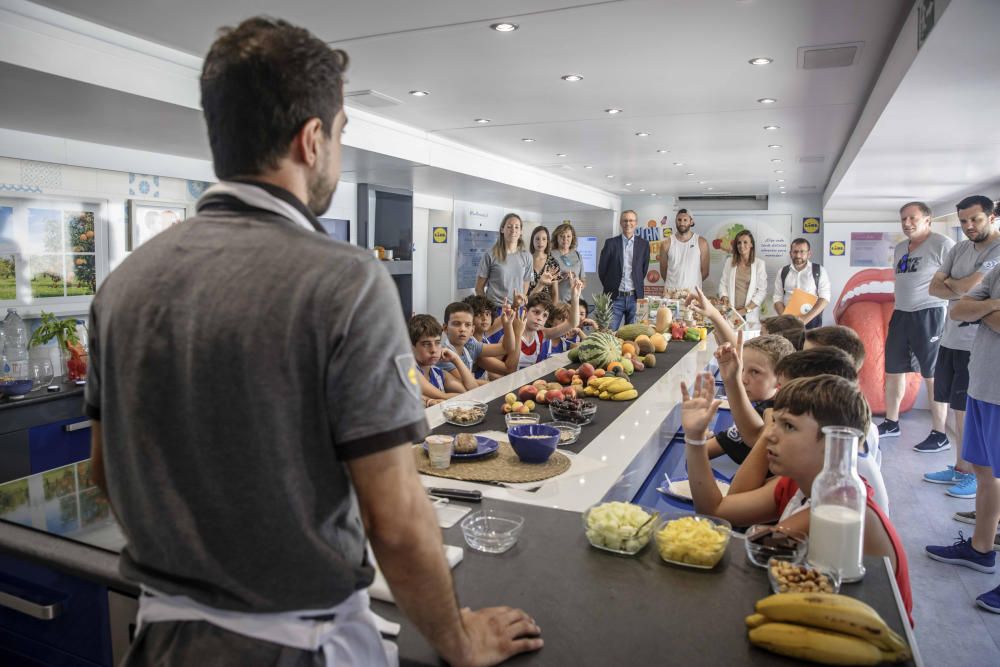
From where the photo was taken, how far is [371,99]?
206 inches

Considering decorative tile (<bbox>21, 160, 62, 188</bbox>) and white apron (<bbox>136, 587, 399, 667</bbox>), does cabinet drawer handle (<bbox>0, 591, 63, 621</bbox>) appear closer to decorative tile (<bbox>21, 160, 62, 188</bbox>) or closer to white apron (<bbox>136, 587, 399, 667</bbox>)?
white apron (<bbox>136, 587, 399, 667</bbox>)

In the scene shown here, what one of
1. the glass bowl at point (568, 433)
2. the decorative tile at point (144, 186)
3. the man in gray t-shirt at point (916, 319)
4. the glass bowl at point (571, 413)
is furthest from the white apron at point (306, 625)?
the man in gray t-shirt at point (916, 319)

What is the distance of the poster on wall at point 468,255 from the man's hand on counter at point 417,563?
937cm

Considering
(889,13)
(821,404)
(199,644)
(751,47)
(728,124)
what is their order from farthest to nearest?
(728,124), (751,47), (889,13), (821,404), (199,644)

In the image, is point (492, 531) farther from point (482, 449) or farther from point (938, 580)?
point (938, 580)

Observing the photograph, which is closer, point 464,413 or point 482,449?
point 482,449

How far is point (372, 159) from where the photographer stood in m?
6.35

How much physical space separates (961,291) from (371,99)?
412 centimetres

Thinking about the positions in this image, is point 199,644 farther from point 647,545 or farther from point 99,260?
point 99,260

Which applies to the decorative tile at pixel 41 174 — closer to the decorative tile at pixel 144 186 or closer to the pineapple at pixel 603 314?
the decorative tile at pixel 144 186

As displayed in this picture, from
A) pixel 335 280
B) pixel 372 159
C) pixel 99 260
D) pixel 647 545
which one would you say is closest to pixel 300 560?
pixel 335 280

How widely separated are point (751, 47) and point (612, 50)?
2.48 feet

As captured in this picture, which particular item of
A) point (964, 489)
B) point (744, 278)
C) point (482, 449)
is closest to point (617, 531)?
point (482, 449)

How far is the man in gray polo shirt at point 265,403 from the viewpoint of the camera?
2.87 ft
